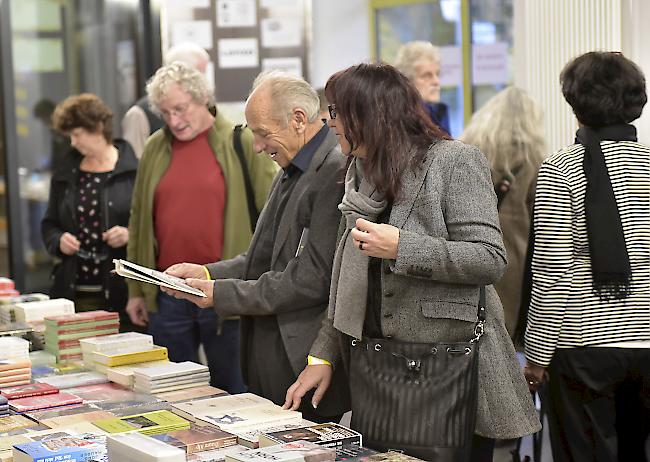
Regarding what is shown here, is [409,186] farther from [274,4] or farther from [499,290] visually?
[274,4]

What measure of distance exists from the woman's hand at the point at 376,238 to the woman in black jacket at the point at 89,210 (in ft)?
8.52

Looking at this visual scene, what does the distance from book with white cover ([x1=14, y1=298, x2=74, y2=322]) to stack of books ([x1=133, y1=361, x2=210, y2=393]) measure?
0.96m

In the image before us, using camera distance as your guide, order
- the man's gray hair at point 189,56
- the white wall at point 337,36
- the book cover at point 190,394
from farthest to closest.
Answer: the white wall at point 337,36 < the man's gray hair at point 189,56 < the book cover at point 190,394

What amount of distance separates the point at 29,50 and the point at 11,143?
0.74 meters

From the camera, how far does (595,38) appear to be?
16.4ft

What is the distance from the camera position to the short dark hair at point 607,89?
10.6 ft

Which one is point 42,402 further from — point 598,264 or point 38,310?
point 598,264

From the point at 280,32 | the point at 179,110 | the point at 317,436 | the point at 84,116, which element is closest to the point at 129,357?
the point at 317,436

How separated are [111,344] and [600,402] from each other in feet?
5.25

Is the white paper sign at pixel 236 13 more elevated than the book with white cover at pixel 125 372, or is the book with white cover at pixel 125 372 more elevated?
the white paper sign at pixel 236 13

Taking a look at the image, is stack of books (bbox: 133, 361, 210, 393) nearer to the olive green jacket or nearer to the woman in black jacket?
the olive green jacket

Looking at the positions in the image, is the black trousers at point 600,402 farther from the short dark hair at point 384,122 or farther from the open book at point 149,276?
the open book at point 149,276

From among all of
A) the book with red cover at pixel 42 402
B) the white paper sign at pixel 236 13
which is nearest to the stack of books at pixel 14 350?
the book with red cover at pixel 42 402

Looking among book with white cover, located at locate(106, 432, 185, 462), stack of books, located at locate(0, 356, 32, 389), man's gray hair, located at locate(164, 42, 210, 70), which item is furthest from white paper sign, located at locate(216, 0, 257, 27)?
book with white cover, located at locate(106, 432, 185, 462)
